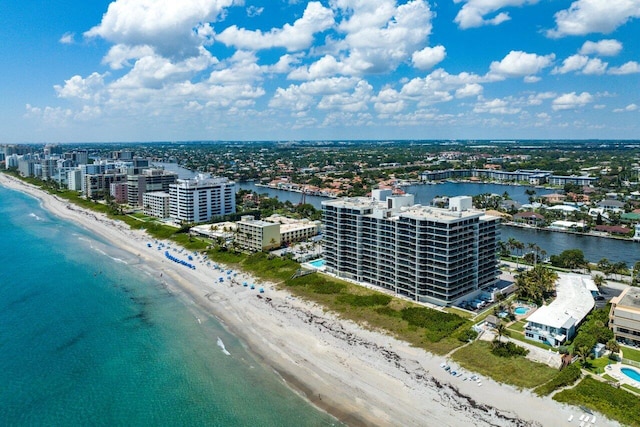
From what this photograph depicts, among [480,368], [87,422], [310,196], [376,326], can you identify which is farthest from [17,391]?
[310,196]

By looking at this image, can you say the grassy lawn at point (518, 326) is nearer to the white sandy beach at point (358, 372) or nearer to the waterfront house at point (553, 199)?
the white sandy beach at point (358, 372)

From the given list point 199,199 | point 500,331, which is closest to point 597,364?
point 500,331

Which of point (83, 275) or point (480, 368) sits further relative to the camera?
point (83, 275)

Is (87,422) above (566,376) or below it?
below

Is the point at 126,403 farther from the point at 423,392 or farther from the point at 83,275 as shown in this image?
the point at 83,275

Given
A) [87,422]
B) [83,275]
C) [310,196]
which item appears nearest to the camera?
[87,422]

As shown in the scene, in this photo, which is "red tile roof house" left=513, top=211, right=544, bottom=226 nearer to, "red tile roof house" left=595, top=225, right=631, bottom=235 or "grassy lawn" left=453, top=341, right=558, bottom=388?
"red tile roof house" left=595, top=225, right=631, bottom=235

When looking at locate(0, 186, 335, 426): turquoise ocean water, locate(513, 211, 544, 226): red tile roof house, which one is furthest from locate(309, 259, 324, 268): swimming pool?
locate(513, 211, 544, 226): red tile roof house
